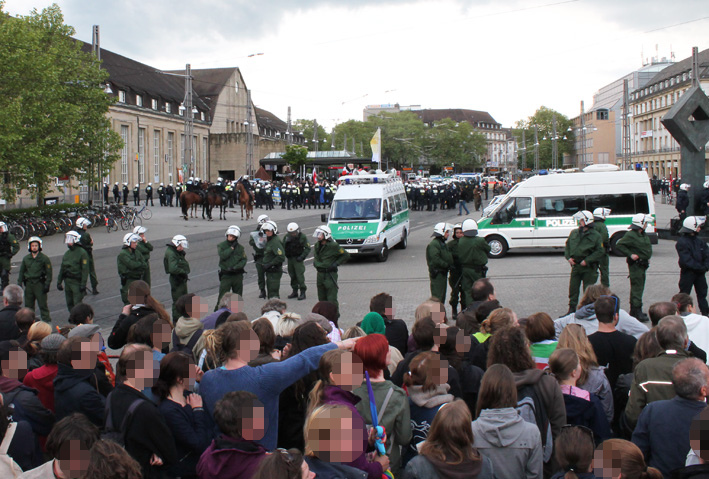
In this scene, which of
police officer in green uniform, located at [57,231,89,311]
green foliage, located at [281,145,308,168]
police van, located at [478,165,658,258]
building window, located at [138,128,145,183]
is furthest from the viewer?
→ green foliage, located at [281,145,308,168]

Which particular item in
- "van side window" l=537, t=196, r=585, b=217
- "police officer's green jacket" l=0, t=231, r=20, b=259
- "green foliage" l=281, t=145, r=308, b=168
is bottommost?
"police officer's green jacket" l=0, t=231, r=20, b=259

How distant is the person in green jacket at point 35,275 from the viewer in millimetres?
13016

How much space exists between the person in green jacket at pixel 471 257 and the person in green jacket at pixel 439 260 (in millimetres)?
279

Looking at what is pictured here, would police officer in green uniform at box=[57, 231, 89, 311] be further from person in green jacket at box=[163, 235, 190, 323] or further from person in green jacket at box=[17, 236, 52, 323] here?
person in green jacket at box=[163, 235, 190, 323]

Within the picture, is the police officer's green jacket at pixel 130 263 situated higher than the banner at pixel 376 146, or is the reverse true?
the banner at pixel 376 146

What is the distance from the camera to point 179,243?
12.9 metres

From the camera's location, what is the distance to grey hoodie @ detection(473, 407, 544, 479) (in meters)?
4.04

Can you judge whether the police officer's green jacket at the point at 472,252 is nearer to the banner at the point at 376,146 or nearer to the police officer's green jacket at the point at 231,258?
the police officer's green jacket at the point at 231,258

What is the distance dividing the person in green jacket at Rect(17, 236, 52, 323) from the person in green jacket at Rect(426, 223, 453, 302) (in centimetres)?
730

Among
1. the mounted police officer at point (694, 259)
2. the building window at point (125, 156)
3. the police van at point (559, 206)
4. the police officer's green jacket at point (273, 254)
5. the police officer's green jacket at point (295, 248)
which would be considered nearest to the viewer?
the mounted police officer at point (694, 259)

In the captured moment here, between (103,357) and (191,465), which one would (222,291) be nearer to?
(103,357)

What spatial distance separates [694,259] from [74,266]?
11.4m

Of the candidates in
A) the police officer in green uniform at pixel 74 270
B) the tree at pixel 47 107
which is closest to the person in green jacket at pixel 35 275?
the police officer in green uniform at pixel 74 270

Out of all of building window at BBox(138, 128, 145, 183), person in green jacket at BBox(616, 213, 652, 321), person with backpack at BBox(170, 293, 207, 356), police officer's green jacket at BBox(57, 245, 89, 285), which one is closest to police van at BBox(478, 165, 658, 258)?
person in green jacket at BBox(616, 213, 652, 321)
